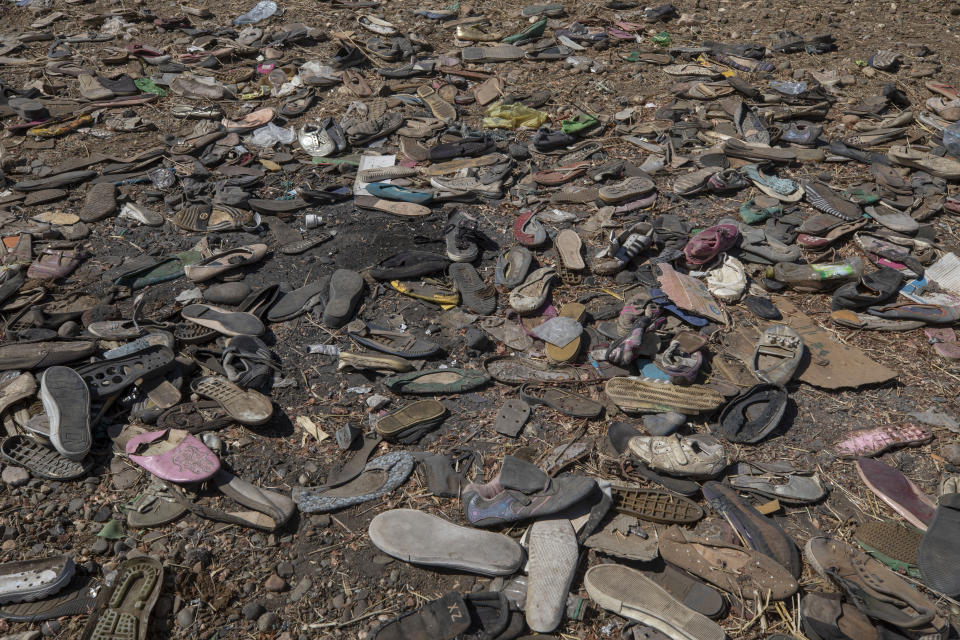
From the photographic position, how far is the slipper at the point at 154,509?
3229mm

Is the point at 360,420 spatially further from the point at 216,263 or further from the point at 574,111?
the point at 574,111

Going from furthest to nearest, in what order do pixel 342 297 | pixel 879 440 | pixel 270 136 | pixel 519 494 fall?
1. pixel 270 136
2. pixel 342 297
3. pixel 879 440
4. pixel 519 494

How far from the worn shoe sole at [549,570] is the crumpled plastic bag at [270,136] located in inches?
203

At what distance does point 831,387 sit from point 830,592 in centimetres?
146

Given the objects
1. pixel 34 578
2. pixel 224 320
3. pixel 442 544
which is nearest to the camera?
pixel 34 578

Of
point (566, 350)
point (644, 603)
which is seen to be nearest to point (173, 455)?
point (566, 350)

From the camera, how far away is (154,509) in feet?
10.8

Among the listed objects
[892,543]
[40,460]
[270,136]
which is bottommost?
[892,543]

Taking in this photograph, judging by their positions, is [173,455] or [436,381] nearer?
[173,455]

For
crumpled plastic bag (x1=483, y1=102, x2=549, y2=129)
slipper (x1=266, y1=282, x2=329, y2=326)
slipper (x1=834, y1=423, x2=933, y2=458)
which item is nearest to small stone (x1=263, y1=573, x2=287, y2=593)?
slipper (x1=266, y1=282, x2=329, y2=326)

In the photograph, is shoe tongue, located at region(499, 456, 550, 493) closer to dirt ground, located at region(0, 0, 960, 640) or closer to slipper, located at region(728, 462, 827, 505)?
dirt ground, located at region(0, 0, 960, 640)

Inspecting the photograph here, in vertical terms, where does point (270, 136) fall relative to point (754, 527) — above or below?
above

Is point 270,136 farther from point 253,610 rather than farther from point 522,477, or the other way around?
point 253,610

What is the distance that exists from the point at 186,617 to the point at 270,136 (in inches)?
203
